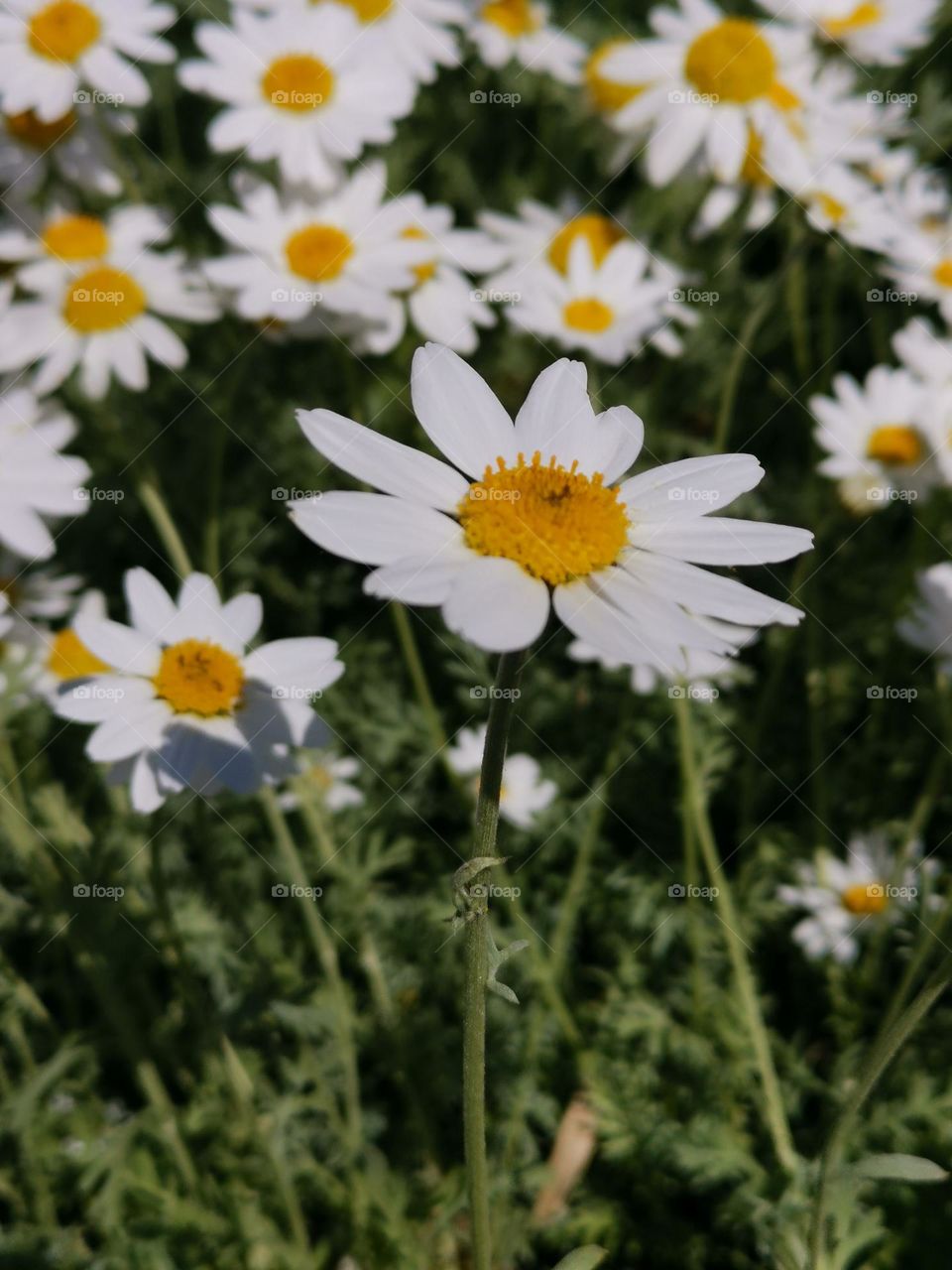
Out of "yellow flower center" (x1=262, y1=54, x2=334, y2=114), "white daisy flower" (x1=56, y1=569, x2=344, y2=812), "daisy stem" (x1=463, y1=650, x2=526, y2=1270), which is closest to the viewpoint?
"daisy stem" (x1=463, y1=650, x2=526, y2=1270)

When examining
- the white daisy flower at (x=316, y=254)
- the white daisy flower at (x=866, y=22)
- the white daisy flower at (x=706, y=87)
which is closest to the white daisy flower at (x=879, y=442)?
the white daisy flower at (x=706, y=87)

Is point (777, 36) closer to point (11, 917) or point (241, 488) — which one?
point (241, 488)

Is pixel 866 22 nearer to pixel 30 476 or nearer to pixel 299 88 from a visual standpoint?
pixel 299 88

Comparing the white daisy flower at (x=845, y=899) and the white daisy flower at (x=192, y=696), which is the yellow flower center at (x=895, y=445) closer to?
the white daisy flower at (x=845, y=899)

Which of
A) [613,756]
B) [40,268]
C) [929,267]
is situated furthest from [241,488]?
[929,267]

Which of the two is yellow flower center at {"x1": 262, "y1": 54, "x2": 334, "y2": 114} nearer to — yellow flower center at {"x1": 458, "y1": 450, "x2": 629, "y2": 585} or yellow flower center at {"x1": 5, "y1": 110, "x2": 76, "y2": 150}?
yellow flower center at {"x1": 5, "y1": 110, "x2": 76, "y2": 150}

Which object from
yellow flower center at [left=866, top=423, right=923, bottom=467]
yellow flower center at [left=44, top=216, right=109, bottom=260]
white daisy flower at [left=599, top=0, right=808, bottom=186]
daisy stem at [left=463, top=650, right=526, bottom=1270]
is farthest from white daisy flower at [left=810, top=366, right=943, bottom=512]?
daisy stem at [left=463, top=650, right=526, bottom=1270]
